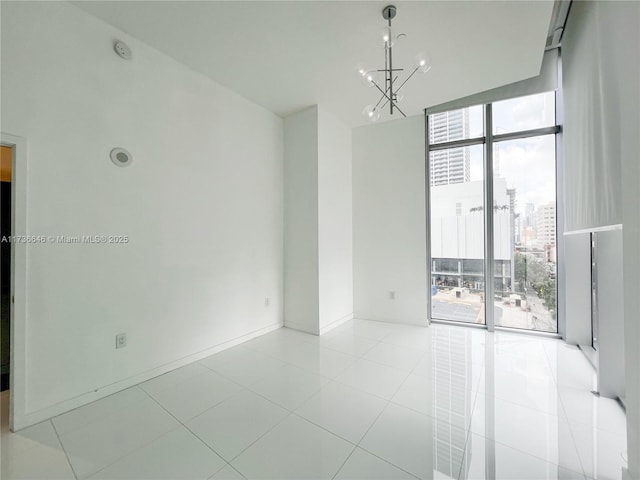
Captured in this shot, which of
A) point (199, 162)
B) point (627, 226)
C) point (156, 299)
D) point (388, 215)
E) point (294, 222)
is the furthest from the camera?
point (388, 215)

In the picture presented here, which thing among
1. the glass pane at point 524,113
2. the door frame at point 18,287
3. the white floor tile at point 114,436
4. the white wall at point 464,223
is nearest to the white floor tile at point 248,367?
the white floor tile at point 114,436

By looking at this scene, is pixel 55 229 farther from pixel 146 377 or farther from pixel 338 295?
pixel 338 295

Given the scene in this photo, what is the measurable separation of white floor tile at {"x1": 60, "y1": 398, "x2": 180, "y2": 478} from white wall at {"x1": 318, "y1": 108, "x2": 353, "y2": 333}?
7.26 ft

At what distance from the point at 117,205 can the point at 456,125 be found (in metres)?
4.51

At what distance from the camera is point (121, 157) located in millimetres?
2383

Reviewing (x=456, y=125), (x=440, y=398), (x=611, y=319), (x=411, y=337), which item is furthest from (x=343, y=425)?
(x=456, y=125)

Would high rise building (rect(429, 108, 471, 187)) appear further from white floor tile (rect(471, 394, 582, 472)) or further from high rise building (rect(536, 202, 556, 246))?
white floor tile (rect(471, 394, 582, 472))

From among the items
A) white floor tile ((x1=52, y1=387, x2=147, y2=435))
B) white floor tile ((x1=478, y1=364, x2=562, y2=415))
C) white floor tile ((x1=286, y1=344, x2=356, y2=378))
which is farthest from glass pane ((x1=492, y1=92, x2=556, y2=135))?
white floor tile ((x1=52, y1=387, x2=147, y2=435))

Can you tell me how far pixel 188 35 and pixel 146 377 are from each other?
3283 mm

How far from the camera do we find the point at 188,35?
2.45m

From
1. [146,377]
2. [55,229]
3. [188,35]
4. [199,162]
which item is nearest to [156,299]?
[146,377]

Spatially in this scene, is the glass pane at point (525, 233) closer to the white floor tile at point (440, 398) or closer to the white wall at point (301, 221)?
the white floor tile at point (440, 398)

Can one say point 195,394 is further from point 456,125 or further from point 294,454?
point 456,125

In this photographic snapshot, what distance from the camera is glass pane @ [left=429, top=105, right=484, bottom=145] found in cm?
390
